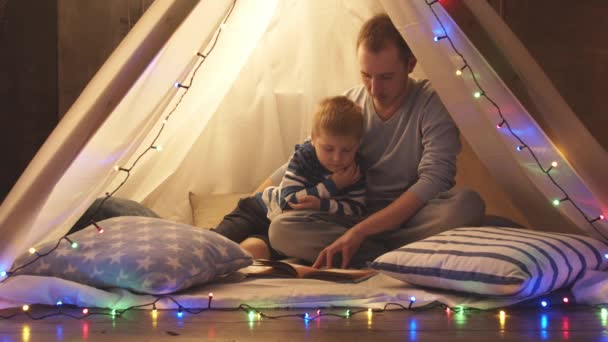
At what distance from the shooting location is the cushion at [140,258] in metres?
1.83

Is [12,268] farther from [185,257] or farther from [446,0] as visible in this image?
[446,0]

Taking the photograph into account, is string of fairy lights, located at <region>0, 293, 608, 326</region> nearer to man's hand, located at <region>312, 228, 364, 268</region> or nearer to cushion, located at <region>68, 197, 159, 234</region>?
man's hand, located at <region>312, 228, 364, 268</region>

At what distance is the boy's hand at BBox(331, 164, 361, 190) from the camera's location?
2404 mm

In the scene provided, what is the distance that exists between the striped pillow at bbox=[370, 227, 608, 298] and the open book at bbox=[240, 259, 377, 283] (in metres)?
0.08

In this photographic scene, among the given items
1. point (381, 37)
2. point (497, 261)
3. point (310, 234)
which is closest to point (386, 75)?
point (381, 37)

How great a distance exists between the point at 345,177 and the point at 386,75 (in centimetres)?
32

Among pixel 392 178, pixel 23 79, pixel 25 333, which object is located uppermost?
pixel 23 79

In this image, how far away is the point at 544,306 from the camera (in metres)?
Answer: 1.78

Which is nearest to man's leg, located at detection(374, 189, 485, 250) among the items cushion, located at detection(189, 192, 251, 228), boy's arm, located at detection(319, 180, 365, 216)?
boy's arm, located at detection(319, 180, 365, 216)

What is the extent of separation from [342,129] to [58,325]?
1.02 m

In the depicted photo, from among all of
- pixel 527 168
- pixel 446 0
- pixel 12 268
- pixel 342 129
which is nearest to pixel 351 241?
pixel 342 129

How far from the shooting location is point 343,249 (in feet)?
7.23

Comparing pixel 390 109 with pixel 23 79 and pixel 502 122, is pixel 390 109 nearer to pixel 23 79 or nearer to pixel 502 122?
pixel 502 122

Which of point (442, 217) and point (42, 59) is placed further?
point (42, 59)
